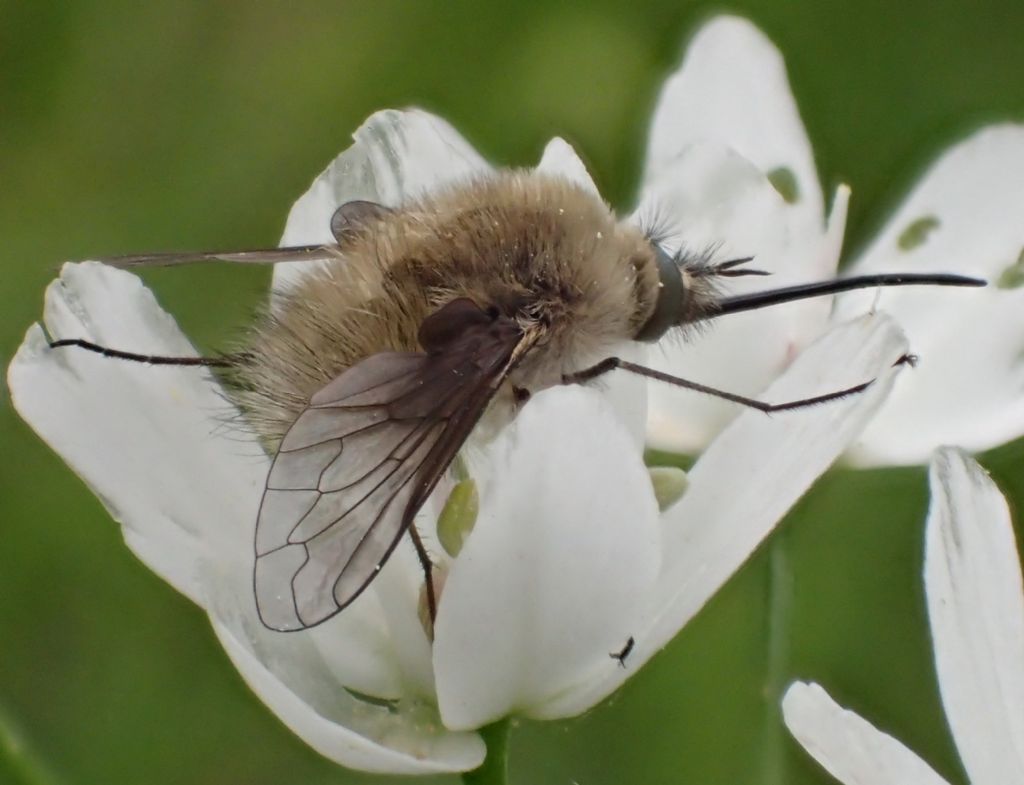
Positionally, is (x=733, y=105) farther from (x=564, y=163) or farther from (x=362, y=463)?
(x=362, y=463)

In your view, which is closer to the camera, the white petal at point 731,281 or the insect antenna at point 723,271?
the insect antenna at point 723,271

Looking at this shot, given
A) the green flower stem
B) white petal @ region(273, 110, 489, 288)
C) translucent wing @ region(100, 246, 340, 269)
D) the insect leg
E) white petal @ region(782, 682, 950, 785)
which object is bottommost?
the green flower stem

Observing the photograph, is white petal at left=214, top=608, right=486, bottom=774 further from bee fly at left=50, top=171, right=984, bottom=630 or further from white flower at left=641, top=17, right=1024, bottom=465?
white flower at left=641, top=17, right=1024, bottom=465

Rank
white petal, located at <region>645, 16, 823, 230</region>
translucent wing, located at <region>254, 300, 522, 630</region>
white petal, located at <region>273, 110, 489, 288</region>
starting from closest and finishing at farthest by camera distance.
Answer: translucent wing, located at <region>254, 300, 522, 630</region>, white petal, located at <region>273, 110, 489, 288</region>, white petal, located at <region>645, 16, 823, 230</region>

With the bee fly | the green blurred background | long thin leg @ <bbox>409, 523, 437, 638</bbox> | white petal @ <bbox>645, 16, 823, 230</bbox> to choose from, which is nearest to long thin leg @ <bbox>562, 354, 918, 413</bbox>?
the bee fly

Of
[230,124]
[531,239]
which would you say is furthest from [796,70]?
[531,239]

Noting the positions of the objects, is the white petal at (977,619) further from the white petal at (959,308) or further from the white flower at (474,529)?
the white petal at (959,308)

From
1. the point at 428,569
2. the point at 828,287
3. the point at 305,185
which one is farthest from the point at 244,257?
the point at 305,185

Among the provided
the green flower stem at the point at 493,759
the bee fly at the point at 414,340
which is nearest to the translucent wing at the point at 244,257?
the bee fly at the point at 414,340
